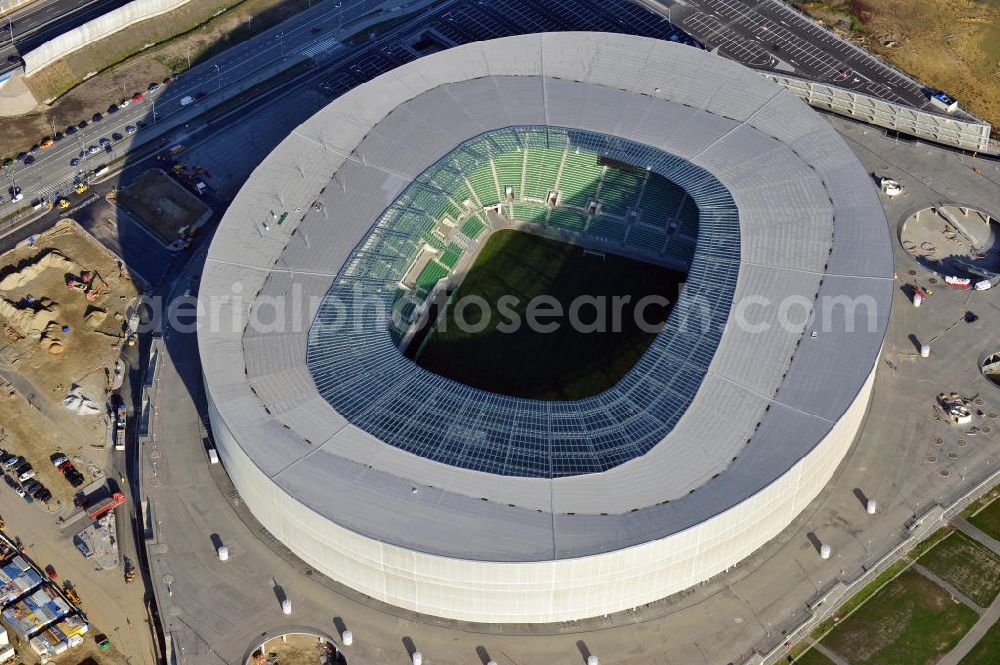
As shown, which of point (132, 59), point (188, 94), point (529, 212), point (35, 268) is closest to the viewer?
point (35, 268)

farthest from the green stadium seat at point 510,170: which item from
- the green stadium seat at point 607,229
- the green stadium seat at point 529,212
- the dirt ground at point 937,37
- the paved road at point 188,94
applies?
the dirt ground at point 937,37

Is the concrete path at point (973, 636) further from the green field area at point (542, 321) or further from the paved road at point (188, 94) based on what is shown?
the paved road at point (188, 94)

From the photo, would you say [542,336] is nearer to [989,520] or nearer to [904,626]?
[904,626]

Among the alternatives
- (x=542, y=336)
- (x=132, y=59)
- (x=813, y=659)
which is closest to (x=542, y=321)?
A: (x=542, y=336)

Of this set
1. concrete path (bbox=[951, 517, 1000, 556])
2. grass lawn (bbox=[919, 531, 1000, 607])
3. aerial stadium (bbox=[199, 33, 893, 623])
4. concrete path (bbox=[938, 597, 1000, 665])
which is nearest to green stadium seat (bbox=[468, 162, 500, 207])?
aerial stadium (bbox=[199, 33, 893, 623])

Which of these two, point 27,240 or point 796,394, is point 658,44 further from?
point 27,240

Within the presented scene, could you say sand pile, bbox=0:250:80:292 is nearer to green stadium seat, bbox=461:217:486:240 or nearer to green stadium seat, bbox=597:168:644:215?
green stadium seat, bbox=461:217:486:240
